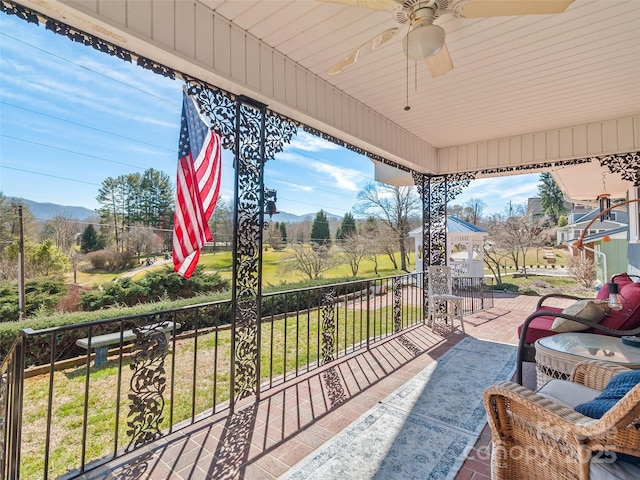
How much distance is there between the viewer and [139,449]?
2.03 metres

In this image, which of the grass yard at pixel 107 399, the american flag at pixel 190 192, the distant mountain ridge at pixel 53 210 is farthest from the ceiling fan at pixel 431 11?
the distant mountain ridge at pixel 53 210

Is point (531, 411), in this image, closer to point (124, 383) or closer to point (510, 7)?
point (510, 7)

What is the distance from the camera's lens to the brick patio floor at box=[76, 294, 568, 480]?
1852mm

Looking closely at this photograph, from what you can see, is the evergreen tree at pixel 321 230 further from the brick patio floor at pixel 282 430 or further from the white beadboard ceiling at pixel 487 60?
the brick patio floor at pixel 282 430

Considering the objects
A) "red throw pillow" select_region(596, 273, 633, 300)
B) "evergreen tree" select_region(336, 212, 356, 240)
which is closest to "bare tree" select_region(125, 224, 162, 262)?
"evergreen tree" select_region(336, 212, 356, 240)

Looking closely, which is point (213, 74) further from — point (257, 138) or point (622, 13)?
point (622, 13)

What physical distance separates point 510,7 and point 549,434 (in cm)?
200

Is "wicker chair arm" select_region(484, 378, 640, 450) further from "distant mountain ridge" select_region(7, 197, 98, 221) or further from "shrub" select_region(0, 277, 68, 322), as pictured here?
"distant mountain ridge" select_region(7, 197, 98, 221)

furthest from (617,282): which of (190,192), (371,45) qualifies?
(190,192)

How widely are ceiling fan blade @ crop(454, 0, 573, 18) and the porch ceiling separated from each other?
48 cm

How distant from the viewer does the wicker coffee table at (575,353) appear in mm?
2039

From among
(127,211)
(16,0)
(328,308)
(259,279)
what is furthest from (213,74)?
(127,211)

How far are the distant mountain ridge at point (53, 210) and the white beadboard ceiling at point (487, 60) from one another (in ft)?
21.3

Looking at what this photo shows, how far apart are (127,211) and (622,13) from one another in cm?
897
